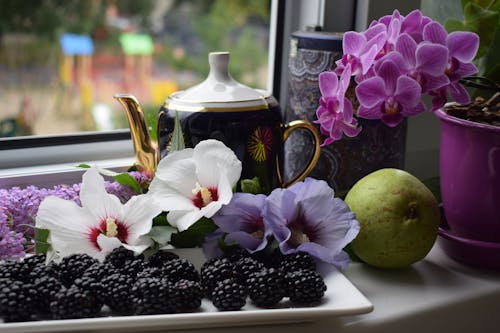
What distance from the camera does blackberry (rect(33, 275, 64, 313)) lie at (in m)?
0.48

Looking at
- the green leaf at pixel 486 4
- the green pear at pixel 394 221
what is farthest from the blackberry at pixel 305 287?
the green leaf at pixel 486 4

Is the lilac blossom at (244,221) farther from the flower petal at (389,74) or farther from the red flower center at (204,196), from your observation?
the flower petal at (389,74)

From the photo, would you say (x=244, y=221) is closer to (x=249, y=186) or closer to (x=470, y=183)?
(x=249, y=186)

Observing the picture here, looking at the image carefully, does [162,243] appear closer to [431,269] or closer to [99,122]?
[431,269]

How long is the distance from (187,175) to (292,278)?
5.9 inches

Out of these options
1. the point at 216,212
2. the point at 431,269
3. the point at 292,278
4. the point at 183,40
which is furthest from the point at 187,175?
the point at 183,40

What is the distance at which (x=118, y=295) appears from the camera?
0.49 m

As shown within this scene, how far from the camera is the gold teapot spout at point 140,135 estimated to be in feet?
2.26

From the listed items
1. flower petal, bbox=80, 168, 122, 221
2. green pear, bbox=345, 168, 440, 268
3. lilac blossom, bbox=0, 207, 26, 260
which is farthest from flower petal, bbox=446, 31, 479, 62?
lilac blossom, bbox=0, 207, 26, 260

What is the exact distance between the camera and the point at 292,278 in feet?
1.72

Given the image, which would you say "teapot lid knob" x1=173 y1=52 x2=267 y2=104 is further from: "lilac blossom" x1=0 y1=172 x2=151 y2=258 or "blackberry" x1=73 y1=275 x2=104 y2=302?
"blackberry" x1=73 y1=275 x2=104 y2=302

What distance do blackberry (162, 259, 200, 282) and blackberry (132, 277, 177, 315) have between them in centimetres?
3

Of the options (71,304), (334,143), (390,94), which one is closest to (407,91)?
(390,94)

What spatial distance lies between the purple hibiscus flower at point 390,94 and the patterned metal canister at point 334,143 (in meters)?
0.19
